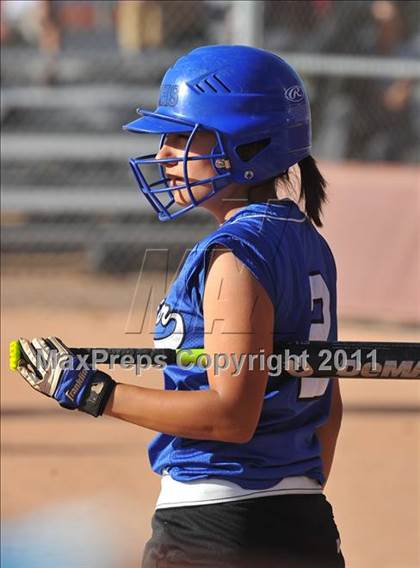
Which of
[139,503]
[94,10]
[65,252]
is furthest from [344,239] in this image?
[94,10]

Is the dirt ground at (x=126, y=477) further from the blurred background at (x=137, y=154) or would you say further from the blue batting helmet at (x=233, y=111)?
the blue batting helmet at (x=233, y=111)

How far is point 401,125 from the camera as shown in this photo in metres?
10.0

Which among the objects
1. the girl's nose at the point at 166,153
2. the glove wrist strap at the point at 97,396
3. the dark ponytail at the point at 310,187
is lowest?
the glove wrist strap at the point at 97,396

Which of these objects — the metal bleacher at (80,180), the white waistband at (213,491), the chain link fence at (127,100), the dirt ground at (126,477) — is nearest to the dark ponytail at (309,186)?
the white waistband at (213,491)

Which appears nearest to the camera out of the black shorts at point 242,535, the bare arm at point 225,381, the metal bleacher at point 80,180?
the bare arm at point 225,381

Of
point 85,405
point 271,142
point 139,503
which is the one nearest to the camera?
point 85,405

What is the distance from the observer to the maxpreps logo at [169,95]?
2.40 meters

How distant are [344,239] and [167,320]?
21.2 feet

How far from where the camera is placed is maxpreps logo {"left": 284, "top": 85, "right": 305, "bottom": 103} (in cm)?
242

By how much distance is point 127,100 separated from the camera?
34.0 ft

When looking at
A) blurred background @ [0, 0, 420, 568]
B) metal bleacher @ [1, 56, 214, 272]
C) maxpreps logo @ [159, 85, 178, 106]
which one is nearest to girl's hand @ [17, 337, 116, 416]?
maxpreps logo @ [159, 85, 178, 106]

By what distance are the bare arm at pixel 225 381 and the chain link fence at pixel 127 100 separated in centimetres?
703

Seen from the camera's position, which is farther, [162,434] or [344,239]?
[344,239]

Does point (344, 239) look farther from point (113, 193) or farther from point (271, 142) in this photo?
point (271, 142)
